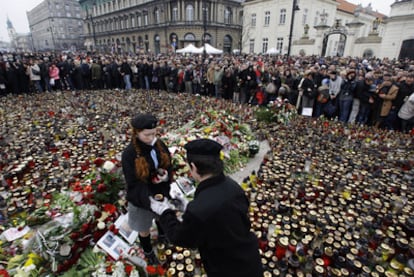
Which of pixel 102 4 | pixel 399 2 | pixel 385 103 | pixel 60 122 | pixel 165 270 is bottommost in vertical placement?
pixel 165 270

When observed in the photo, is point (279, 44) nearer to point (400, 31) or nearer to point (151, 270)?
point (400, 31)

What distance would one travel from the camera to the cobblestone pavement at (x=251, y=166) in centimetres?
529

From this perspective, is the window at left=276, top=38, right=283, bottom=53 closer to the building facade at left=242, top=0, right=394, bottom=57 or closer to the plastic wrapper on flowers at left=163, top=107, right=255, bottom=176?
the building facade at left=242, top=0, right=394, bottom=57

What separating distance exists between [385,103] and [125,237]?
29.1ft

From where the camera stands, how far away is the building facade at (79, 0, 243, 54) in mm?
44688

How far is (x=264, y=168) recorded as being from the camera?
17.6 feet

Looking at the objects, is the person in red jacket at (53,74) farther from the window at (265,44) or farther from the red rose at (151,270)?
the window at (265,44)

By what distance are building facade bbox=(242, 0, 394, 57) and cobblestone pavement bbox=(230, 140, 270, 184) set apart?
2890cm

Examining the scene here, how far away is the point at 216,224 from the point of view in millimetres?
1548

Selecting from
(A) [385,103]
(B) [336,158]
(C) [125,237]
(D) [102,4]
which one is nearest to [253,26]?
(A) [385,103]

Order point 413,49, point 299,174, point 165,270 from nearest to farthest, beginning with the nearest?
point 165,270, point 299,174, point 413,49

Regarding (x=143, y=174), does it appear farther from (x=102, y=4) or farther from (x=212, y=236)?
(x=102, y=4)

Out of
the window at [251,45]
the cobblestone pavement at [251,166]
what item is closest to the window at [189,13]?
the window at [251,45]

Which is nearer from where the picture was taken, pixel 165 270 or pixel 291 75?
pixel 165 270
